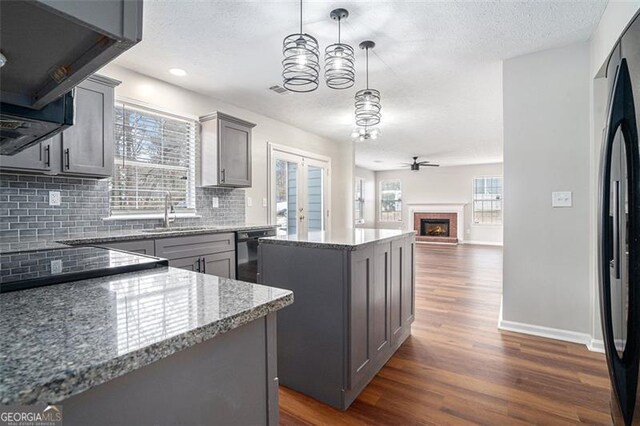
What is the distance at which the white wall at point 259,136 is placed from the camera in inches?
131

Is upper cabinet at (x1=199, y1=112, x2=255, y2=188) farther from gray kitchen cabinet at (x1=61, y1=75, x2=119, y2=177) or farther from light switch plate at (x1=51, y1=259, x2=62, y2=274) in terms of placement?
light switch plate at (x1=51, y1=259, x2=62, y2=274)

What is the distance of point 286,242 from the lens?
2123 mm

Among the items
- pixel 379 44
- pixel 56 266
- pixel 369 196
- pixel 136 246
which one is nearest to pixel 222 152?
pixel 136 246

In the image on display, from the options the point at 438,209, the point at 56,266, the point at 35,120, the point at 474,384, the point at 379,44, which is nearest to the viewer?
the point at 35,120

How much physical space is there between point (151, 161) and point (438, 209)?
355 inches

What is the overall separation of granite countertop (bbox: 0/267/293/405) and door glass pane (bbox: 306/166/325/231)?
191 inches

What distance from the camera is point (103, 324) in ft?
2.10

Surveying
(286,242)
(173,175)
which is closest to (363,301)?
(286,242)

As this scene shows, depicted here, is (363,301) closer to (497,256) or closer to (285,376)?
(285,376)

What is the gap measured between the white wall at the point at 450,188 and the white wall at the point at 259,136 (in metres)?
4.90

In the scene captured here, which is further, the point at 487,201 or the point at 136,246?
the point at 487,201

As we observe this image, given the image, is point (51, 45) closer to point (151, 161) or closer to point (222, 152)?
point (151, 161)

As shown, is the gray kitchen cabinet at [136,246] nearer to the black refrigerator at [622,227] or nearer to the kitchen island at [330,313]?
the kitchen island at [330,313]

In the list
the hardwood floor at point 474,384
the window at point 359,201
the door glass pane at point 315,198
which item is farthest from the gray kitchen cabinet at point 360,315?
the window at point 359,201
